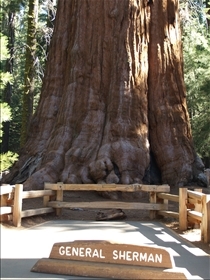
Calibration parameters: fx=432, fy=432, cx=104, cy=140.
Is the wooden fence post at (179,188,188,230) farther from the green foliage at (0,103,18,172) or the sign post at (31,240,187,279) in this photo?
the green foliage at (0,103,18,172)

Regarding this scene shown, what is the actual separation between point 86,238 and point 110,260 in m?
2.86

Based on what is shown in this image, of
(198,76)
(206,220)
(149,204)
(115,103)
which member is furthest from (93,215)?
(198,76)

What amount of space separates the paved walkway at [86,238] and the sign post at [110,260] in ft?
0.44

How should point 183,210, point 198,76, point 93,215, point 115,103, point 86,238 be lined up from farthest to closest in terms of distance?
point 198,76
point 115,103
point 93,215
point 183,210
point 86,238

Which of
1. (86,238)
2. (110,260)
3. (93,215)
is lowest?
(93,215)

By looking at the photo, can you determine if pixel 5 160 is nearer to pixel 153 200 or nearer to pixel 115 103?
pixel 153 200

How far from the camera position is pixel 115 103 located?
12633 millimetres

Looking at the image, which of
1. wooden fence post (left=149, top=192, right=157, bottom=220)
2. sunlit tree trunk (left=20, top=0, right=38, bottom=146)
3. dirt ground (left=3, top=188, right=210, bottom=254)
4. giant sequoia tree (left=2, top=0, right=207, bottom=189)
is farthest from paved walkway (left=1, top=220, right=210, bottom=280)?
sunlit tree trunk (left=20, top=0, right=38, bottom=146)

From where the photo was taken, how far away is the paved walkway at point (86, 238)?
3.61m

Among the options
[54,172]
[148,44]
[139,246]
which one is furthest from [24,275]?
[148,44]

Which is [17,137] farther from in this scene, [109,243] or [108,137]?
[109,243]

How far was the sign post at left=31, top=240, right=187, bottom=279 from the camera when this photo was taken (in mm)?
3453

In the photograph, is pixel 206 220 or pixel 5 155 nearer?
pixel 5 155

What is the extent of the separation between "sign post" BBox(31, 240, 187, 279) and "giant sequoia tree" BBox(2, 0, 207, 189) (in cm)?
787
